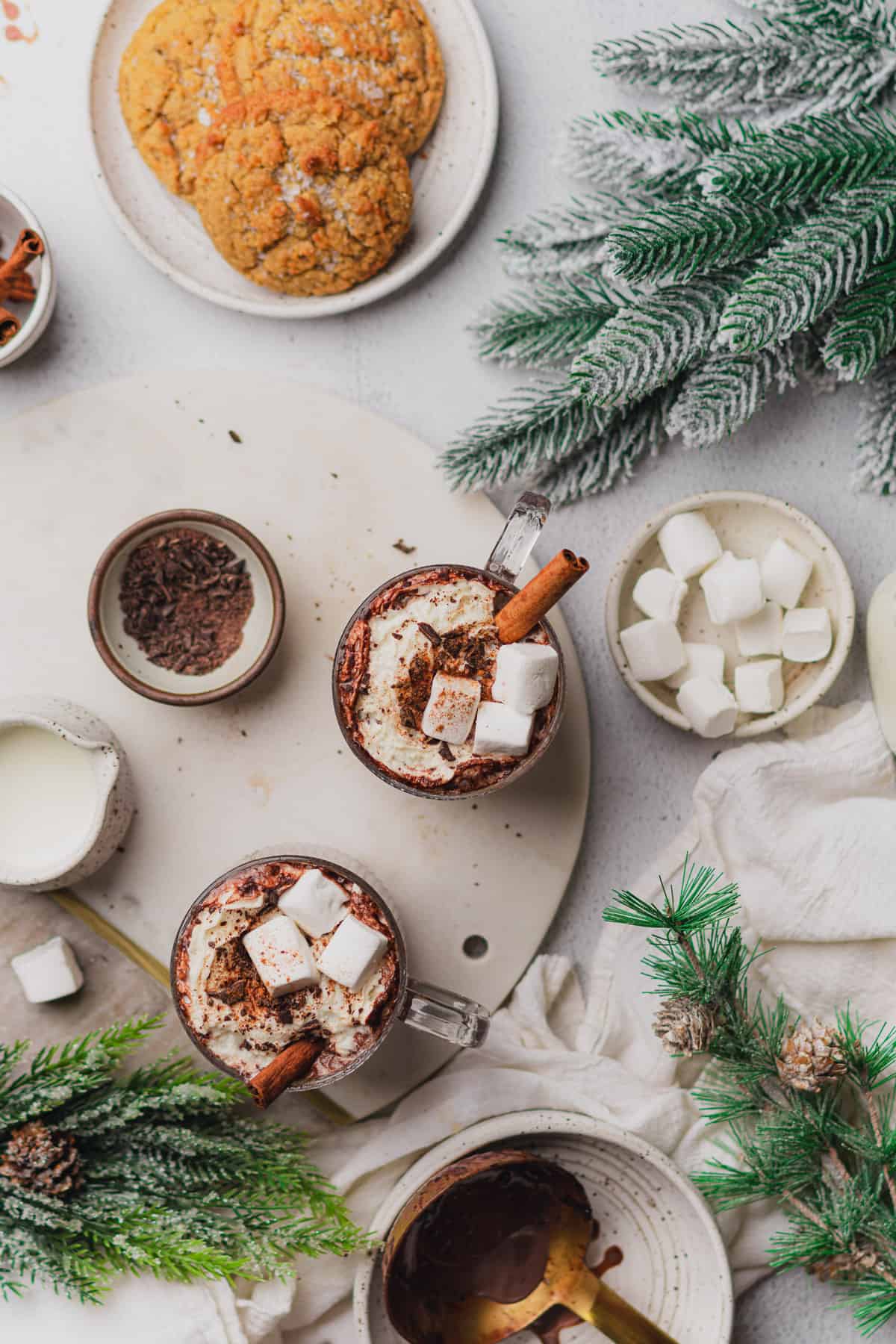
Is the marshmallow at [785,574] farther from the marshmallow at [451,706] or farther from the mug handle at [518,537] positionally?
the marshmallow at [451,706]

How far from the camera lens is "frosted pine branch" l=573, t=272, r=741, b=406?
1.38 m

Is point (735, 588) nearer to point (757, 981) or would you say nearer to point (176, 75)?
point (757, 981)

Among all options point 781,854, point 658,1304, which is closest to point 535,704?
point 781,854

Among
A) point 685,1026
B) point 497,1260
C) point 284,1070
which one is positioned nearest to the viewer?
point 284,1070

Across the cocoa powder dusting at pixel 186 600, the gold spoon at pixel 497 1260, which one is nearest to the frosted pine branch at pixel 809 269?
the cocoa powder dusting at pixel 186 600

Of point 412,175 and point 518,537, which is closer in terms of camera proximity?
point 518,537

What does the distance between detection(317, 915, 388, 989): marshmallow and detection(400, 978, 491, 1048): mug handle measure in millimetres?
96

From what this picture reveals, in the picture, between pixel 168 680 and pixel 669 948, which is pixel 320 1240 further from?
pixel 168 680

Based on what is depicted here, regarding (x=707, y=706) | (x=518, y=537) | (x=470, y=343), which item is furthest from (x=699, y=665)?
(x=470, y=343)

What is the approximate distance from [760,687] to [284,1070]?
805 millimetres

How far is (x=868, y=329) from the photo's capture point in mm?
1377

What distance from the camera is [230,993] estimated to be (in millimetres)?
1322

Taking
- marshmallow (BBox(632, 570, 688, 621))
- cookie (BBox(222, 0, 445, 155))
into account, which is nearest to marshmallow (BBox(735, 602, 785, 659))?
marshmallow (BBox(632, 570, 688, 621))

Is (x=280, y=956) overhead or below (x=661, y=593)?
below
